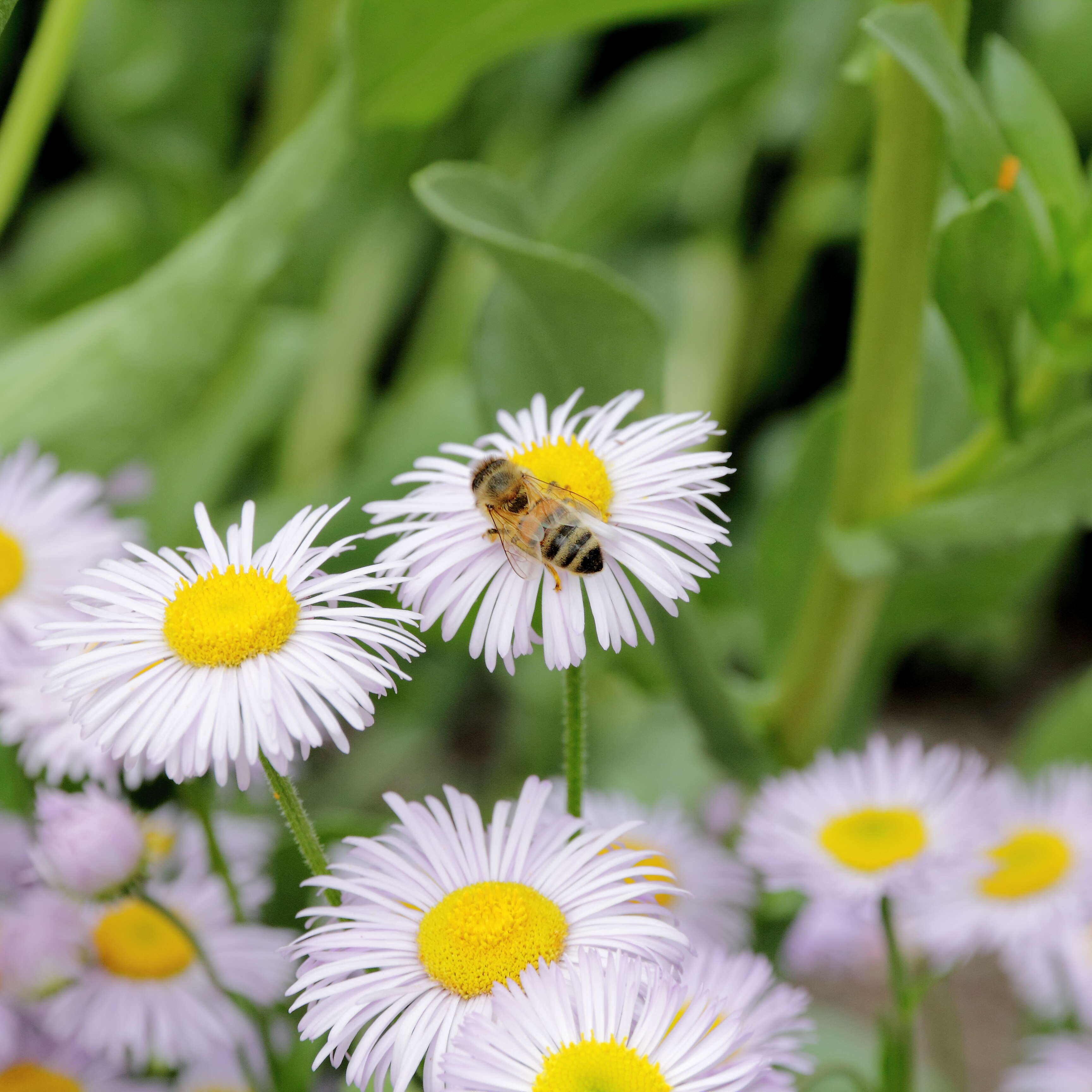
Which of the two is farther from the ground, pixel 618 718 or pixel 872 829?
pixel 618 718

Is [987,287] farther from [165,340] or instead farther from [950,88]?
[165,340]

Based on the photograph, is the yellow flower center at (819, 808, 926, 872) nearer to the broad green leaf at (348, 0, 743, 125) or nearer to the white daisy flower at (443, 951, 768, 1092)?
the white daisy flower at (443, 951, 768, 1092)

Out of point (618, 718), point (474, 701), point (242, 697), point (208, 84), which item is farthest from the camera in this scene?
point (474, 701)

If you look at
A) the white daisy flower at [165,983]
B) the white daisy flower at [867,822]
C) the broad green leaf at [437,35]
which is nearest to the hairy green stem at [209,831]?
the white daisy flower at [165,983]

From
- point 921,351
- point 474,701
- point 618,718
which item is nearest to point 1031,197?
point 921,351

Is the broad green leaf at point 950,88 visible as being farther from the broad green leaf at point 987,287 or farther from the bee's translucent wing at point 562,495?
the bee's translucent wing at point 562,495

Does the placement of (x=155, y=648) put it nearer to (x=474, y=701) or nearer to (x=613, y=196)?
(x=613, y=196)

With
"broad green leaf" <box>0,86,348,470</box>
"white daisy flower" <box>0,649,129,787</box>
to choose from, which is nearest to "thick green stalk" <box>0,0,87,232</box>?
"broad green leaf" <box>0,86,348,470</box>
